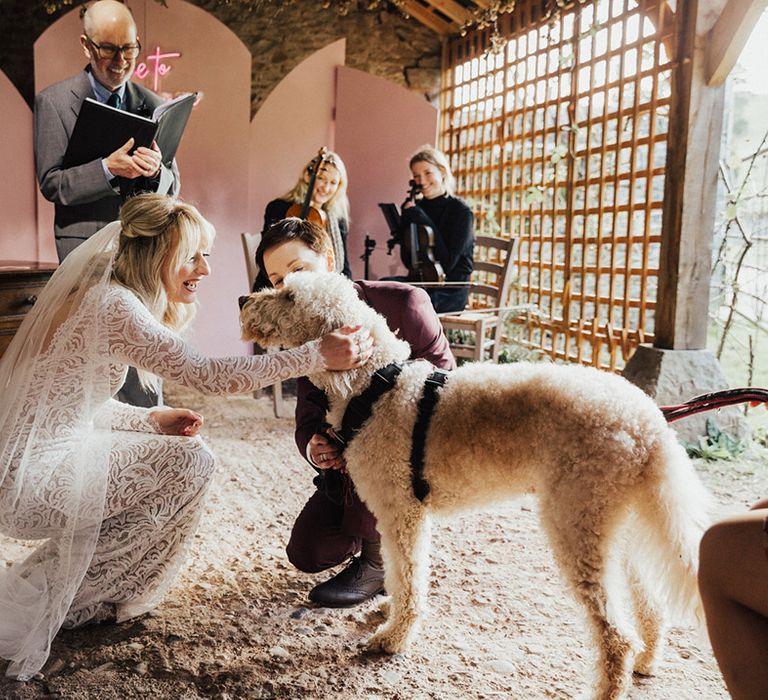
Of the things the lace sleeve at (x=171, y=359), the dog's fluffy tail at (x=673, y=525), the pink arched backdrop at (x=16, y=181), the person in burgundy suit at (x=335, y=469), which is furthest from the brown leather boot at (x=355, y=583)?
the pink arched backdrop at (x=16, y=181)

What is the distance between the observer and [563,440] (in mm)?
1802

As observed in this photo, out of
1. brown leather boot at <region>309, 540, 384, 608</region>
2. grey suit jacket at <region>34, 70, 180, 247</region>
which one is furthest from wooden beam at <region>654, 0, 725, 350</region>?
grey suit jacket at <region>34, 70, 180, 247</region>

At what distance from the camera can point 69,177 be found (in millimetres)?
3484

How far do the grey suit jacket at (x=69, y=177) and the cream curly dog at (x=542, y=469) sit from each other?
186 centimetres

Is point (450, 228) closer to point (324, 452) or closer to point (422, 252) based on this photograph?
A: point (422, 252)

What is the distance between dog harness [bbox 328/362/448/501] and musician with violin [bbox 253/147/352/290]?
312 cm

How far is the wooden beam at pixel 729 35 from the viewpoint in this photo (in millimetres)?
3768

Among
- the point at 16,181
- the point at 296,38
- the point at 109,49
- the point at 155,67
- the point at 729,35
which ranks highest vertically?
the point at 296,38

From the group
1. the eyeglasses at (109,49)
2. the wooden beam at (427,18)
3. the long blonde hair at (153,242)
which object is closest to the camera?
the long blonde hair at (153,242)

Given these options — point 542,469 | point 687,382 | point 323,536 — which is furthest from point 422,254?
point 542,469

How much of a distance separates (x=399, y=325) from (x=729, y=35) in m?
2.75

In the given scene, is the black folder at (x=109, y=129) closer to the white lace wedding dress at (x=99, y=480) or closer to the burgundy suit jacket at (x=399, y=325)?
the white lace wedding dress at (x=99, y=480)

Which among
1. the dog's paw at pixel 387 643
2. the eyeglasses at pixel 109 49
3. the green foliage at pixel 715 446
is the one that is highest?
the eyeglasses at pixel 109 49

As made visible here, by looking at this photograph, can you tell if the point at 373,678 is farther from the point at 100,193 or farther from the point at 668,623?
the point at 100,193
